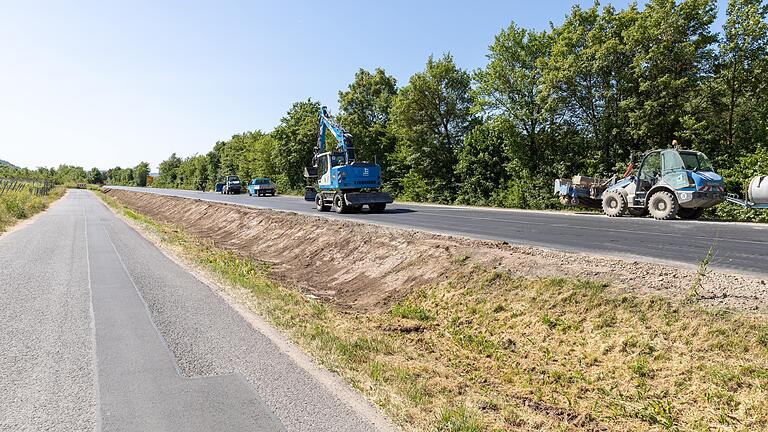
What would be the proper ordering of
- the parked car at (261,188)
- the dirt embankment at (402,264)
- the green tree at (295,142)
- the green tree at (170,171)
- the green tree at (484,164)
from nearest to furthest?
the dirt embankment at (402,264), the green tree at (484,164), the parked car at (261,188), the green tree at (295,142), the green tree at (170,171)

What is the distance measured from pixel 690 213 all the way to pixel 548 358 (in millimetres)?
14228

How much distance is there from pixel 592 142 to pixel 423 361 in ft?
71.2

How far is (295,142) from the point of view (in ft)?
178

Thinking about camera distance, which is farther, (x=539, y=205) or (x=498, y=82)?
(x=498, y=82)

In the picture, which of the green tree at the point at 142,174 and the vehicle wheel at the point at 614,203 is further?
the green tree at the point at 142,174

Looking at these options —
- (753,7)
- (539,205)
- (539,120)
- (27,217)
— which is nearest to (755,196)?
(753,7)

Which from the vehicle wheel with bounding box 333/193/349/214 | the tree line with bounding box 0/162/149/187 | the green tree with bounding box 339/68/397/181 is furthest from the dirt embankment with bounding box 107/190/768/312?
the tree line with bounding box 0/162/149/187

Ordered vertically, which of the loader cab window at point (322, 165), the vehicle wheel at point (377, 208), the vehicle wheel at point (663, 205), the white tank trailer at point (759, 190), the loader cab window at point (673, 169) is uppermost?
the loader cab window at point (322, 165)

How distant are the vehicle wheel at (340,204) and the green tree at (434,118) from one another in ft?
40.3

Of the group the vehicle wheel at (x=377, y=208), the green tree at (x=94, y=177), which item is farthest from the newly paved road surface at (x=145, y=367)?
the green tree at (x=94, y=177)

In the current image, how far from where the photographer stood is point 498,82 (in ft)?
90.5

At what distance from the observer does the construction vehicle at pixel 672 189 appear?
47.7ft

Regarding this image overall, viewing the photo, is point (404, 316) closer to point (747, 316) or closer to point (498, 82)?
point (747, 316)

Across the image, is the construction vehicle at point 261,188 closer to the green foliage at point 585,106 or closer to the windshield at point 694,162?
the green foliage at point 585,106
